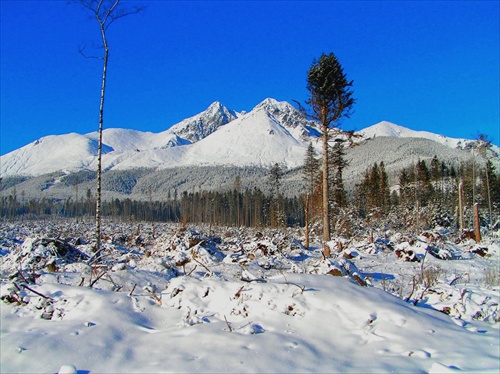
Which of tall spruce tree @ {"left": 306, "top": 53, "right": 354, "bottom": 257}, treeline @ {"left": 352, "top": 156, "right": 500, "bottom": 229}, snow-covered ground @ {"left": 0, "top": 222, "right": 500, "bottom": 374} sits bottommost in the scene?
snow-covered ground @ {"left": 0, "top": 222, "right": 500, "bottom": 374}

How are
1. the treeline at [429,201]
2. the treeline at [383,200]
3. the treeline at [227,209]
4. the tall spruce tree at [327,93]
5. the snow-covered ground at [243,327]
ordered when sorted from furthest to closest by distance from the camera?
the treeline at [227,209] < the treeline at [429,201] < the treeline at [383,200] < the tall spruce tree at [327,93] < the snow-covered ground at [243,327]

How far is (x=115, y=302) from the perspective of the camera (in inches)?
208

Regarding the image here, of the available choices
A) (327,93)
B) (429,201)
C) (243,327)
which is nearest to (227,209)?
(429,201)

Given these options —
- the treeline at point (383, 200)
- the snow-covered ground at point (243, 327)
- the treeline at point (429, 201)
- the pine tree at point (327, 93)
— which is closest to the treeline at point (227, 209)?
the treeline at point (383, 200)

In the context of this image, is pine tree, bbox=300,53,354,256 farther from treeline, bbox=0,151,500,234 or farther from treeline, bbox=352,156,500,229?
treeline, bbox=352,156,500,229

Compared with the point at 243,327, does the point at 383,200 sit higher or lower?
higher

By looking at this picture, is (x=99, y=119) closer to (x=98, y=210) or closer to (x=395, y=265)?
(x=98, y=210)

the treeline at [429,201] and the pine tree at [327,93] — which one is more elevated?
the pine tree at [327,93]

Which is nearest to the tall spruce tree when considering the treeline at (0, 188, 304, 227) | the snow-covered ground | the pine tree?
the pine tree

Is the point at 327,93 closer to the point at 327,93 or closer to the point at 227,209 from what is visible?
the point at 327,93

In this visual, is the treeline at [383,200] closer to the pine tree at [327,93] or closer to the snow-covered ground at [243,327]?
the pine tree at [327,93]

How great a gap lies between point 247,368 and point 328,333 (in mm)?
1385

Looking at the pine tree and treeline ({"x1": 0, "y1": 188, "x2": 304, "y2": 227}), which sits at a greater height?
the pine tree

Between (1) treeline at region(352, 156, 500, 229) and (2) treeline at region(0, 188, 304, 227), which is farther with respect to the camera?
(2) treeline at region(0, 188, 304, 227)
